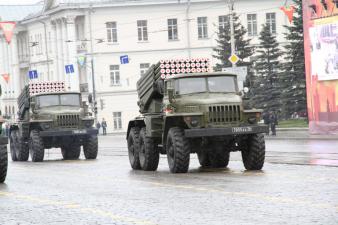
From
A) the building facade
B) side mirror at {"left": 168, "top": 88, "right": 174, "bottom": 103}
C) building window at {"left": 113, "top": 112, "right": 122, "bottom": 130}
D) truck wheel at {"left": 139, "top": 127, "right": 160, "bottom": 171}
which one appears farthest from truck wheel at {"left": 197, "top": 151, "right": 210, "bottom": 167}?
building window at {"left": 113, "top": 112, "right": 122, "bottom": 130}

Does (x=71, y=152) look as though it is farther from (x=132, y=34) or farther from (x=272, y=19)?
(x=272, y=19)

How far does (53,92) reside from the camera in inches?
1412

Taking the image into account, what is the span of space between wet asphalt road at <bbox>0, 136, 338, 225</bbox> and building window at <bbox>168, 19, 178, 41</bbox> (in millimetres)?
67817

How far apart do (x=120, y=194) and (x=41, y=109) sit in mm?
18745

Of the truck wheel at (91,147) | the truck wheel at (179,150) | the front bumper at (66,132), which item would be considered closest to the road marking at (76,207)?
the truck wheel at (179,150)

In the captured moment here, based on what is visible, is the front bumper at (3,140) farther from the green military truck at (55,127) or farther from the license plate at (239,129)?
the green military truck at (55,127)

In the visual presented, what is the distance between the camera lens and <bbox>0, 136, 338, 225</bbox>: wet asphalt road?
42.5 ft

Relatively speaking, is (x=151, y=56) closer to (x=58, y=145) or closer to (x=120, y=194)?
(x=58, y=145)

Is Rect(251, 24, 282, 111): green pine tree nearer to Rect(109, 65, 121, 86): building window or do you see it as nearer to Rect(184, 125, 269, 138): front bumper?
Rect(109, 65, 121, 86): building window

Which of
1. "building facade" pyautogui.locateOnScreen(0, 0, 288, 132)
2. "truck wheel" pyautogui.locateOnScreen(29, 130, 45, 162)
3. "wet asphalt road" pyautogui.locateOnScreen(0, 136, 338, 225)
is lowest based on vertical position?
"wet asphalt road" pyautogui.locateOnScreen(0, 136, 338, 225)

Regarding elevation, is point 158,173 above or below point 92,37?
below

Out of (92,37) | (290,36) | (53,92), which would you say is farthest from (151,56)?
(53,92)

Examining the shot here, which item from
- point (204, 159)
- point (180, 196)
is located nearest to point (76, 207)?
point (180, 196)

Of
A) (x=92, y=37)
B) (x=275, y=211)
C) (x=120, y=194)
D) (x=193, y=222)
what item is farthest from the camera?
(x=92, y=37)
